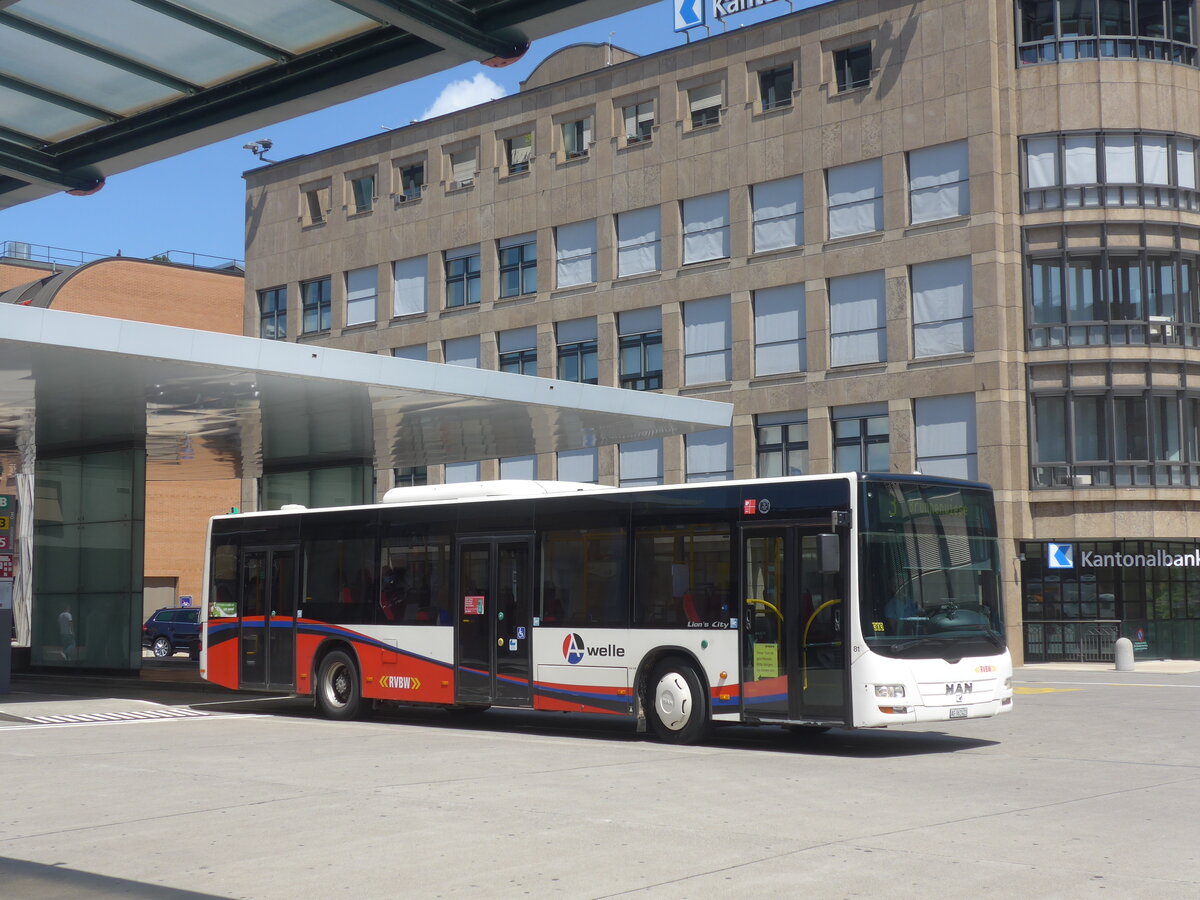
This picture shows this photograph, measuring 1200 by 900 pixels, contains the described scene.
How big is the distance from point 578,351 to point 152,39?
41028mm

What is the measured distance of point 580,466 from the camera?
47219mm

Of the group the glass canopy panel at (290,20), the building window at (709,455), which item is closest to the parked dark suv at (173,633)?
the building window at (709,455)

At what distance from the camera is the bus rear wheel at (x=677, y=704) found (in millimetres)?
15867

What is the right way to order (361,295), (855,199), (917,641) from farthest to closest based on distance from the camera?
(361,295)
(855,199)
(917,641)

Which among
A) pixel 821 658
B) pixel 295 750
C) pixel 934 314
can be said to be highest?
pixel 934 314

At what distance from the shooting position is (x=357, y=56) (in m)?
5.21

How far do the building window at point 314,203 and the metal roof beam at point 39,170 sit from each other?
48.1 meters

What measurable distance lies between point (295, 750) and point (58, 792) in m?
3.68

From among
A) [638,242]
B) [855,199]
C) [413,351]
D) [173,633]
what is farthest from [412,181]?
[855,199]

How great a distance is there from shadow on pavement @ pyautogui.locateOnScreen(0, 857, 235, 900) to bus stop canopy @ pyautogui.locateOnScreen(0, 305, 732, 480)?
979 cm

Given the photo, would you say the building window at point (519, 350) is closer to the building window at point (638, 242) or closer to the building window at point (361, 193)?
the building window at point (638, 242)

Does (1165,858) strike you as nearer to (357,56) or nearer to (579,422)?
(357,56)

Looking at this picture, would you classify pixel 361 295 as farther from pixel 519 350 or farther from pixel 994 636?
A: pixel 994 636

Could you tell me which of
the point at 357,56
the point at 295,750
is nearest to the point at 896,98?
the point at 295,750
